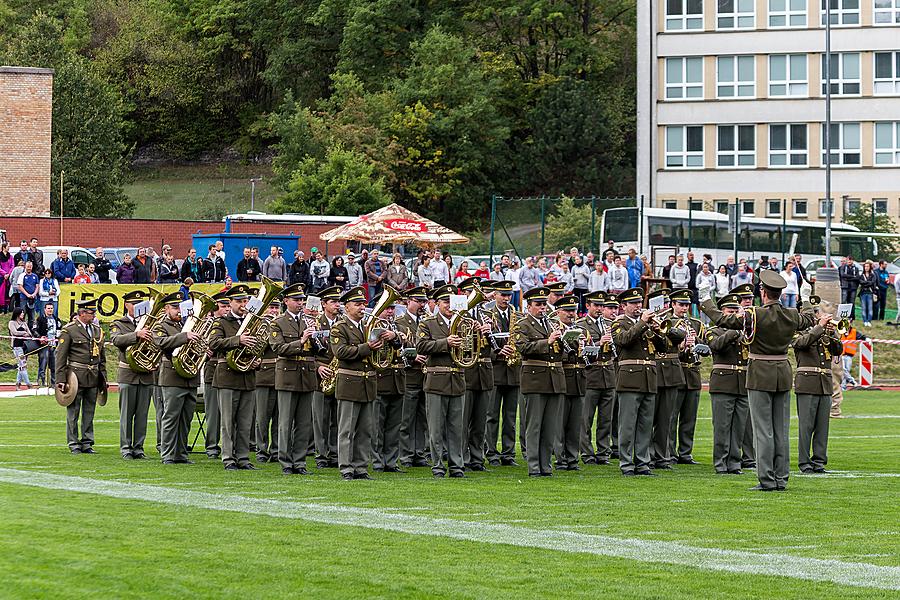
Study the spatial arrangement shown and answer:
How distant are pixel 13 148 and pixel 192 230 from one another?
24.5ft

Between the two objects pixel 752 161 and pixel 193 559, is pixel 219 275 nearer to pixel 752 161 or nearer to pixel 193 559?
pixel 193 559

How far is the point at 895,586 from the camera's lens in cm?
888

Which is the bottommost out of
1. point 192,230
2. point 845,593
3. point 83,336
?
point 845,593

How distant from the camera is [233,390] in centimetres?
1556

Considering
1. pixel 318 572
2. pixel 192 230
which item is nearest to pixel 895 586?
pixel 318 572

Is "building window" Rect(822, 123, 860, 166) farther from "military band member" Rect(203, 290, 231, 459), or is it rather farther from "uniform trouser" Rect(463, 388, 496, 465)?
"military band member" Rect(203, 290, 231, 459)

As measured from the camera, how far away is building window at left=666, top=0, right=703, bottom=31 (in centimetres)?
5691

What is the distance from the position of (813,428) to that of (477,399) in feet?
12.3

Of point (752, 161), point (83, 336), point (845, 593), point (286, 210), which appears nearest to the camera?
point (845, 593)

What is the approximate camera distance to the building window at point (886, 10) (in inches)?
2213

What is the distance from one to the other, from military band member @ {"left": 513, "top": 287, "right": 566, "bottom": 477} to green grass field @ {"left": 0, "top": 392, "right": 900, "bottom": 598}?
0.32 meters

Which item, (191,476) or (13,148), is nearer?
(191,476)

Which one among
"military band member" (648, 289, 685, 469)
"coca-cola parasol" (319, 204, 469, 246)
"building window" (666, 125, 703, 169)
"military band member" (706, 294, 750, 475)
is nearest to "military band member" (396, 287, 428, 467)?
"military band member" (648, 289, 685, 469)

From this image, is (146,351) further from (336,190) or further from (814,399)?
(336,190)
